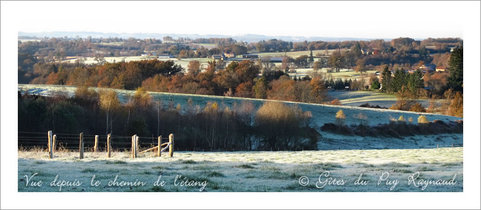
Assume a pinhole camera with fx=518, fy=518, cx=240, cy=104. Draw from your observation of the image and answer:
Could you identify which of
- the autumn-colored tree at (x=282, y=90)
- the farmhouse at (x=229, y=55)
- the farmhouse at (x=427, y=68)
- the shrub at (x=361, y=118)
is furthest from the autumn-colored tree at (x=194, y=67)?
the farmhouse at (x=427, y=68)

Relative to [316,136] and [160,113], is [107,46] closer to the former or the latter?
[160,113]

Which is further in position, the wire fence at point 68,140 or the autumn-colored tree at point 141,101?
the autumn-colored tree at point 141,101

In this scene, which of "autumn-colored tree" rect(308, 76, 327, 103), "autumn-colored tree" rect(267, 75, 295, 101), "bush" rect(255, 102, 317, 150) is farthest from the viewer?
"autumn-colored tree" rect(308, 76, 327, 103)

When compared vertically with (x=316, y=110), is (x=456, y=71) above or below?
above

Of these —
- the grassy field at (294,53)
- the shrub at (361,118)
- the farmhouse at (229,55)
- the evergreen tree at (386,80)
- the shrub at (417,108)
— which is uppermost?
the grassy field at (294,53)

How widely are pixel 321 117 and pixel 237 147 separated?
1547cm

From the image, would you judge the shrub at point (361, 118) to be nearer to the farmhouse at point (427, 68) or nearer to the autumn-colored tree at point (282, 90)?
the farmhouse at point (427, 68)

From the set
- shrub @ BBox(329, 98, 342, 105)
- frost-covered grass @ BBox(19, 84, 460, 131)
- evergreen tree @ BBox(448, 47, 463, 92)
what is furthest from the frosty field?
shrub @ BBox(329, 98, 342, 105)

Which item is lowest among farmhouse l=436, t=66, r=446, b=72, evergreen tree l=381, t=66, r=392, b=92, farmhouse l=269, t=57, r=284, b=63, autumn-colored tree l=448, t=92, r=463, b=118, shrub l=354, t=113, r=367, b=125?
shrub l=354, t=113, r=367, b=125

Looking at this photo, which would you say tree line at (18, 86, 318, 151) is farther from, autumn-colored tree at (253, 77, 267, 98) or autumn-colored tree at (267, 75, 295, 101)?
autumn-colored tree at (253, 77, 267, 98)

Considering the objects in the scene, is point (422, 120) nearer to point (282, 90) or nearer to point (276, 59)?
point (282, 90)

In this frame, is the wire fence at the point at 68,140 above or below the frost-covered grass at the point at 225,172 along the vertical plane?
below

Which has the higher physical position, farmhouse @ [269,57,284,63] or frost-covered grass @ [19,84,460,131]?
farmhouse @ [269,57,284,63]

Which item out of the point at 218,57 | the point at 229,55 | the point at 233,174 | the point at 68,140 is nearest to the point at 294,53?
the point at 229,55
